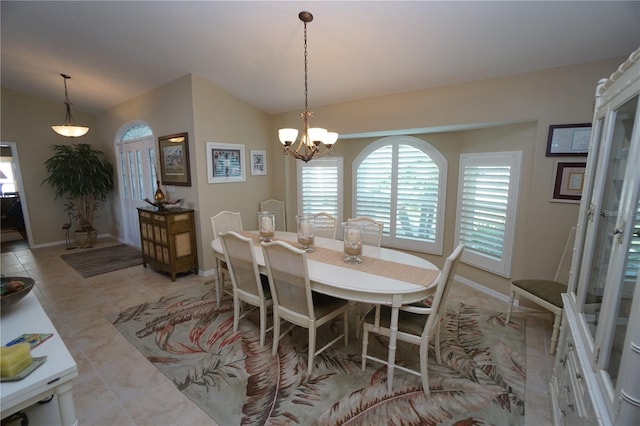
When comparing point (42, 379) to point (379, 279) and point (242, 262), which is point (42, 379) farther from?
point (379, 279)

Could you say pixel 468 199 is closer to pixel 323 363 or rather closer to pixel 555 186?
pixel 555 186

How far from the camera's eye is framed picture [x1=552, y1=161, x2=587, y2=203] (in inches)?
101

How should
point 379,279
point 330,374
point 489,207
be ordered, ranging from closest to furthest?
point 379,279 < point 330,374 < point 489,207

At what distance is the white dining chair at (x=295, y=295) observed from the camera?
1.97 metres

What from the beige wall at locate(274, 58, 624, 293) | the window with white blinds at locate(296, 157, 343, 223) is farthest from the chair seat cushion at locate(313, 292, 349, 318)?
the window with white blinds at locate(296, 157, 343, 223)

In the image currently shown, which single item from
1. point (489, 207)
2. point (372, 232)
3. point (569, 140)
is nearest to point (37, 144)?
point (372, 232)

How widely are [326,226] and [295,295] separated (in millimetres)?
1461

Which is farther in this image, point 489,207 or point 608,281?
point 489,207

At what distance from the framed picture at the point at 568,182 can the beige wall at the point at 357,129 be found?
0.06 m

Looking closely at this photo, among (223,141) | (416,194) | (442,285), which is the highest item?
(223,141)

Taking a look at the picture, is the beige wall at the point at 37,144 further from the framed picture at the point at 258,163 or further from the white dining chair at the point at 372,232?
the white dining chair at the point at 372,232

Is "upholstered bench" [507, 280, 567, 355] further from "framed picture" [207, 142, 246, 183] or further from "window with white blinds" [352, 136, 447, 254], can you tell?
"framed picture" [207, 142, 246, 183]

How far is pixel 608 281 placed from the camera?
1197 mm

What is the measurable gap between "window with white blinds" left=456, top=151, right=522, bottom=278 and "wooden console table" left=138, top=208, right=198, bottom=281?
377 centimetres
